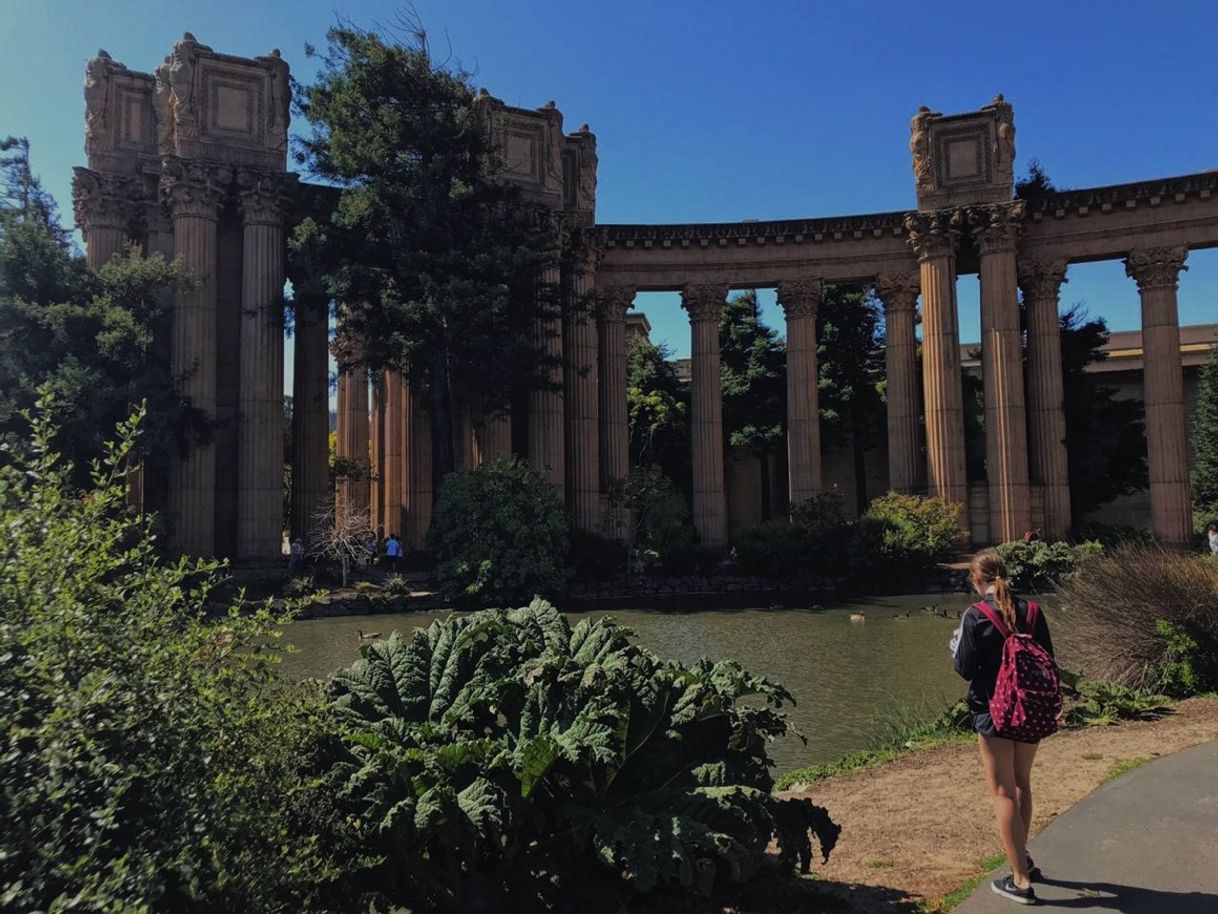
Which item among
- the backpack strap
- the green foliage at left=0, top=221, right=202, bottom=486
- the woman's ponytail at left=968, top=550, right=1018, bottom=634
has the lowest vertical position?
the backpack strap

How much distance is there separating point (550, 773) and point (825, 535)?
2487 cm

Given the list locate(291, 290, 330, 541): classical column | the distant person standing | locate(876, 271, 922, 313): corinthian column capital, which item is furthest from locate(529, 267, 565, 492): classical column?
locate(876, 271, 922, 313): corinthian column capital

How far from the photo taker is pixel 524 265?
1040 inches

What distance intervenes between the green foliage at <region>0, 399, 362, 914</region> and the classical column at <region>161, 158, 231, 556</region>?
2568 centimetres

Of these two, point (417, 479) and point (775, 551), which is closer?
point (775, 551)

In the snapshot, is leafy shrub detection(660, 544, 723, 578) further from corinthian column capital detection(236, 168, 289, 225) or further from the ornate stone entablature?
corinthian column capital detection(236, 168, 289, 225)

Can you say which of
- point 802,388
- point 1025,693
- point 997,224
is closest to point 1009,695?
point 1025,693

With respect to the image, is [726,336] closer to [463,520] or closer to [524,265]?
[524,265]

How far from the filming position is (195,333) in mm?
27234

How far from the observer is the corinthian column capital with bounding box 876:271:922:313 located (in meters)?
34.1

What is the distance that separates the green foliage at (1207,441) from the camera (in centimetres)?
4166

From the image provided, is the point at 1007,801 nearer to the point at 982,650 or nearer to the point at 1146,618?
the point at 982,650

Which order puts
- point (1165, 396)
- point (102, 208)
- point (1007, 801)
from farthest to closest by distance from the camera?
point (1165, 396) → point (102, 208) → point (1007, 801)

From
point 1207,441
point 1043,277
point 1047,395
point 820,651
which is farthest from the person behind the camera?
point 1207,441
